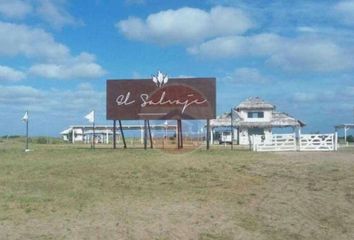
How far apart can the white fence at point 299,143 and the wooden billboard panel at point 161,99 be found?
4.09 meters

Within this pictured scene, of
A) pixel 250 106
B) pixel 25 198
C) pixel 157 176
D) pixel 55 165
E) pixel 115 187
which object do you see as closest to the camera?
pixel 25 198

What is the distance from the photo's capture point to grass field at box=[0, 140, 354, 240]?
12.0 m

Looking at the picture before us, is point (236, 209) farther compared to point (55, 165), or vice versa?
point (55, 165)

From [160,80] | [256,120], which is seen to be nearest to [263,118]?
[256,120]

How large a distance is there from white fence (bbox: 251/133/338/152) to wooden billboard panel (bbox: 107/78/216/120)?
13.4 feet

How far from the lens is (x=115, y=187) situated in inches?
704

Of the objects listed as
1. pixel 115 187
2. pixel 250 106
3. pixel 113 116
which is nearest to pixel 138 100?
pixel 113 116

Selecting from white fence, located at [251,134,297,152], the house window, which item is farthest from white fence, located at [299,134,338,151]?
the house window

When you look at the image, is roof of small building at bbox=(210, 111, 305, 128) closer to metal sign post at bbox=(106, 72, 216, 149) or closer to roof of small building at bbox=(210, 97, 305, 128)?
roof of small building at bbox=(210, 97, 305, 128)

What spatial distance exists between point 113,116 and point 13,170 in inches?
737

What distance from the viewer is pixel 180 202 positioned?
14.8 metres

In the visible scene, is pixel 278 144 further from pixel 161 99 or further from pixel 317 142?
pixel 161 99

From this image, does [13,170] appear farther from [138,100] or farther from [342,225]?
[138,100]

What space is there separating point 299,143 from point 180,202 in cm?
2326
